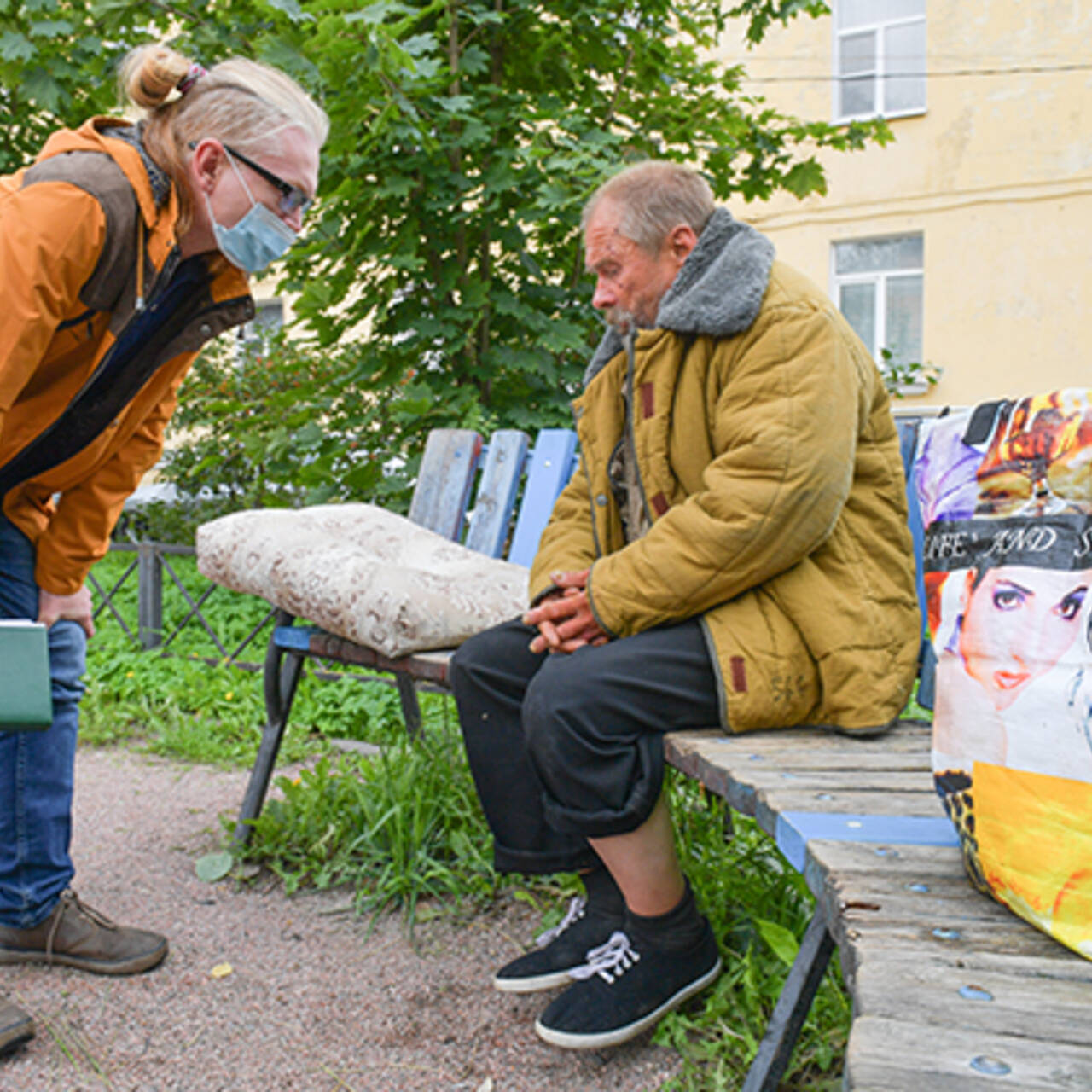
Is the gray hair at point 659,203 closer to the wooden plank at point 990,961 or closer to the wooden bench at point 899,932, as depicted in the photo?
the wooden bench at point 899,932

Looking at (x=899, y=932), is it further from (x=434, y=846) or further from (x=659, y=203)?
(x=434, y=846)

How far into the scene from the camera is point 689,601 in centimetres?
203

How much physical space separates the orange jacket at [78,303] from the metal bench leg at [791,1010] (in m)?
1.62

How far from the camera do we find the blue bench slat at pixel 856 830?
1.44 metres

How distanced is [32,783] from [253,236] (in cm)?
132

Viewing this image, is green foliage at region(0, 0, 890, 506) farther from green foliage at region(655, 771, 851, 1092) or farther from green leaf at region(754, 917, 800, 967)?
green leaf at region(754, 917, 800, 967)

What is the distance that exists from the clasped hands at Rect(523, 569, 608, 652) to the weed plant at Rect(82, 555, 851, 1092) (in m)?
0.67

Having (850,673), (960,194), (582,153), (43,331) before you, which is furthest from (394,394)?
(960,194)

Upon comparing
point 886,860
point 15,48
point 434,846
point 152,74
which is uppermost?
point 15,48

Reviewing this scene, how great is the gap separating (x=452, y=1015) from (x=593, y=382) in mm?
1391

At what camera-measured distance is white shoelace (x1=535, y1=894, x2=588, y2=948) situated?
2385mm

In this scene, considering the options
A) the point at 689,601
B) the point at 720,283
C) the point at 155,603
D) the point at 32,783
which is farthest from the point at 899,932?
the point at 155,603

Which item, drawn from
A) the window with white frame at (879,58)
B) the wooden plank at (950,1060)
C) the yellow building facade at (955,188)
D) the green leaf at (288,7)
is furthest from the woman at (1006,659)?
the window with white frame at (879,58)

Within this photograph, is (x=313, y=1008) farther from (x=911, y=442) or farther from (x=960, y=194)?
(x=960, y=194)
